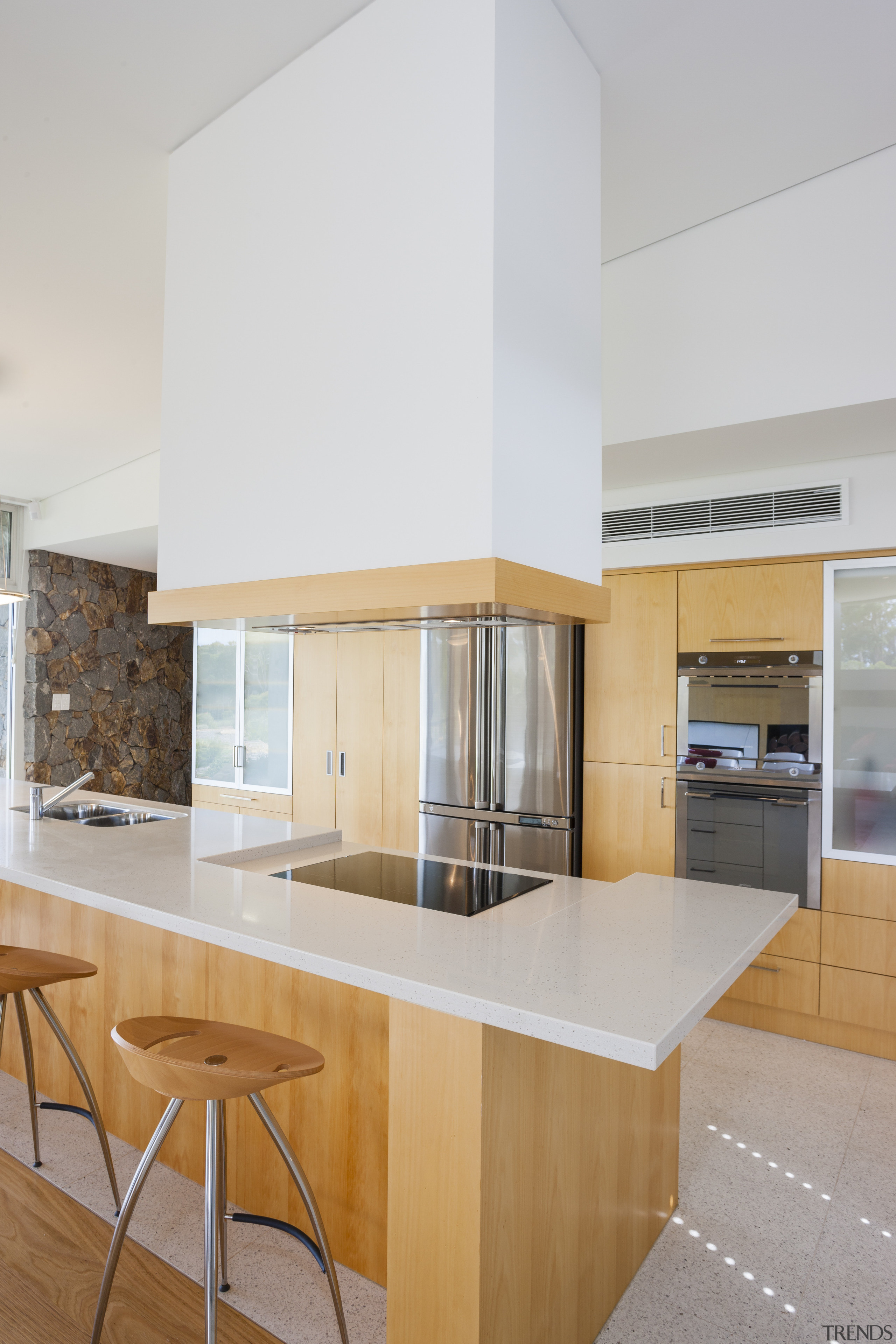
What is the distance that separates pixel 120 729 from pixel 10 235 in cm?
417

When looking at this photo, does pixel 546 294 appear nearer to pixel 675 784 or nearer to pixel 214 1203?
pixel 214 1203

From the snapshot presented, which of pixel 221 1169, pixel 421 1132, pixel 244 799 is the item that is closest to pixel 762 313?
pixel 421 1132

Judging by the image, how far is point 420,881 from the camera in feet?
6.57

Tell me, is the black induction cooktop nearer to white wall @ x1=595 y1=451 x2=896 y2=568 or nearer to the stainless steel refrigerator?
the stainless steel refrigerator

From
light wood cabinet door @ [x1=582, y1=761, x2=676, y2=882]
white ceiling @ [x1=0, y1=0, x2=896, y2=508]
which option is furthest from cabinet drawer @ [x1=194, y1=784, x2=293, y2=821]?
white ceiling @ [x1=0, y1=0, x2=896, y2=508]

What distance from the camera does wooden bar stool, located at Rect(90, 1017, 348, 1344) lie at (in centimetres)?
132

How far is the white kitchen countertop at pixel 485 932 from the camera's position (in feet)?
3.86

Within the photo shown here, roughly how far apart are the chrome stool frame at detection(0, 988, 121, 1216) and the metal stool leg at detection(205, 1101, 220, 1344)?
752 millimetres

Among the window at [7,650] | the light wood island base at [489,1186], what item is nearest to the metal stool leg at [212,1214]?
the light wood island base at [489,1186]

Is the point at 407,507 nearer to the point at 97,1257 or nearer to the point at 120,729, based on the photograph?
Result: the point at 97,1257

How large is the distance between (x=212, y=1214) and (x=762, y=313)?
8.96 feet

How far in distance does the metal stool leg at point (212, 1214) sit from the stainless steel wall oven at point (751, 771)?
223 cm

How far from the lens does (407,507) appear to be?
5.63ft

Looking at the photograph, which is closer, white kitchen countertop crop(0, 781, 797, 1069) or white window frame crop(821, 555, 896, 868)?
white kitchen countertop crop(0, 781, 797, 1069)
